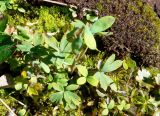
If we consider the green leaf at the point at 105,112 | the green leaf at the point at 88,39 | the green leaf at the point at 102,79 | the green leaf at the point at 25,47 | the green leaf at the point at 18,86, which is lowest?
the green leaf at the point at 105,112

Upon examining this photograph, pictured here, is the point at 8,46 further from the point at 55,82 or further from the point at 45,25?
the point at 45,25

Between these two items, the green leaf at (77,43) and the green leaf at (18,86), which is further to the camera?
the green leaf at (18,86)

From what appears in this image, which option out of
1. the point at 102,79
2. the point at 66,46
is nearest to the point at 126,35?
the point at 102,79

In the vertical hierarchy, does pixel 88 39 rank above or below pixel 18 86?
above

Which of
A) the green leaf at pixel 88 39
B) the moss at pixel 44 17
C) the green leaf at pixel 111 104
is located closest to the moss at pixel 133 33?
the moss at pixel 44 17

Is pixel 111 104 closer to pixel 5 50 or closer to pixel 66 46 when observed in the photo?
pixel 66 46

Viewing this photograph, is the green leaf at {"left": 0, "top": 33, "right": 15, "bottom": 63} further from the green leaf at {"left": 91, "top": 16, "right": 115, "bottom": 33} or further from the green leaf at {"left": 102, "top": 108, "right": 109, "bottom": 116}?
the green leaf at {"left": 102, "top": 108, "right": 109, "bottom": 116}

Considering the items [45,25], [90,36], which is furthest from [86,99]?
[90,36]

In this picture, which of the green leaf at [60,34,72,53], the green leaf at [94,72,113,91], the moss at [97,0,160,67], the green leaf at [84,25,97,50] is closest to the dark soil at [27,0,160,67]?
the moss at [97,0,160,67]

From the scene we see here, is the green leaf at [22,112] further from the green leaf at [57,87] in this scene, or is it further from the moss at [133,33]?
the moss at [133,33]
